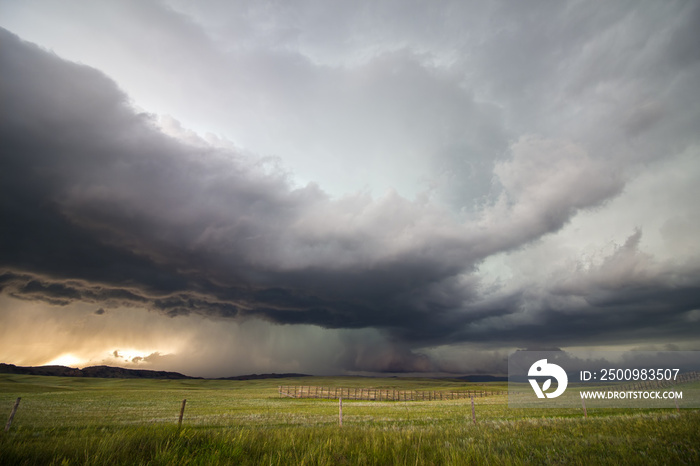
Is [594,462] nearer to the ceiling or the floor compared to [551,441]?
nearer to the ceiling

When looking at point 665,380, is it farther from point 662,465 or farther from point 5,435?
→ point 5,435

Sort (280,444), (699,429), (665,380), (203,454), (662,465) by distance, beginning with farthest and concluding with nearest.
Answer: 1. (665,380)
2. (699,429)
3. (280,444)
4. (662,465)
5. (203,454)

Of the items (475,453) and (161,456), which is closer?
(161,456)

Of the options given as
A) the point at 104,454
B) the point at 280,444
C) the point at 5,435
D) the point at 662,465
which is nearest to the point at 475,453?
the point at 662,465

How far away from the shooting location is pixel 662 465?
269 inches

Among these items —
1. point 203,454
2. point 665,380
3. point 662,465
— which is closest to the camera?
point 203,454

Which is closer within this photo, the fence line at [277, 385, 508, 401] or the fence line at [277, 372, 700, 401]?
the fence line at [277, 385, 508, 401]

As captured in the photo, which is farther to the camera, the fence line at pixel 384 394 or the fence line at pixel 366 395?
the fence line at pixel 384 394

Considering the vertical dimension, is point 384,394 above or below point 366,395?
above

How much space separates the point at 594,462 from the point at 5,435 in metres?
12.4

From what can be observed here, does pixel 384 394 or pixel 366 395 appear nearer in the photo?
pixel 384 394

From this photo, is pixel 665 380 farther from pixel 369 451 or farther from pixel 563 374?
pixel 369 451

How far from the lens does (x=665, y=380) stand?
397 feet

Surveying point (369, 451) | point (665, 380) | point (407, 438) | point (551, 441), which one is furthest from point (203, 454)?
point (665, 380)
